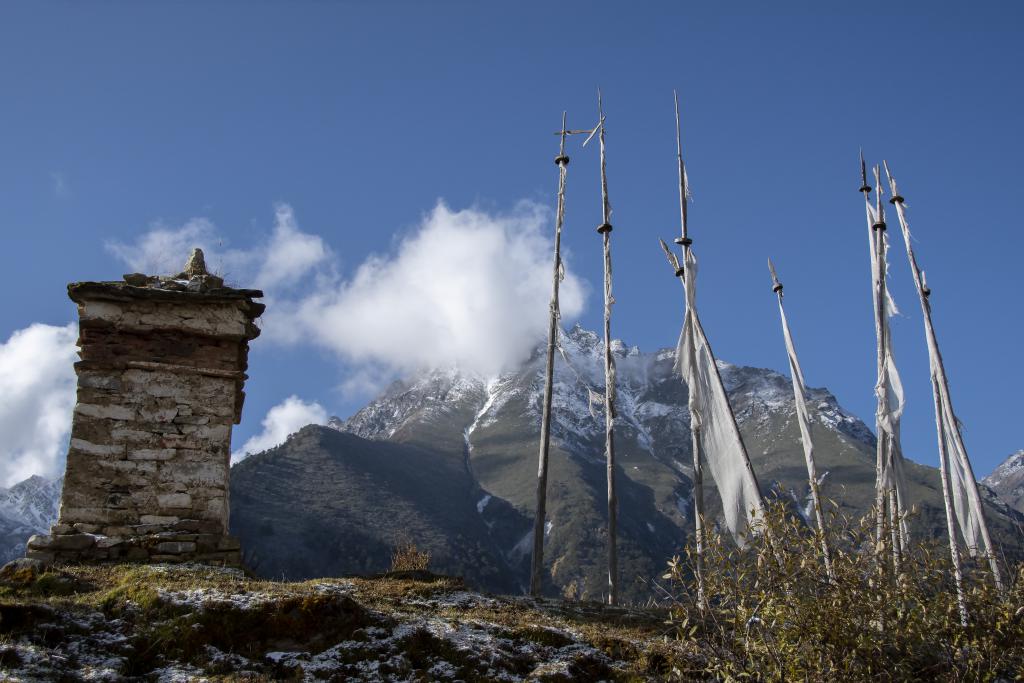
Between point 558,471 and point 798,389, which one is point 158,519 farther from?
point 558,471

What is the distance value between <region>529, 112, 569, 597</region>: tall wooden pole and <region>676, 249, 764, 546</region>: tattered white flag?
3.07 m

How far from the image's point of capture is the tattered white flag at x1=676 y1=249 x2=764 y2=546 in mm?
13711

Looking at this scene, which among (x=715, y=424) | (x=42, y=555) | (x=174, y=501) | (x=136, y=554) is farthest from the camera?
(x=715, y=424)

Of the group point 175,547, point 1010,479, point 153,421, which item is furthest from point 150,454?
point 1010,479

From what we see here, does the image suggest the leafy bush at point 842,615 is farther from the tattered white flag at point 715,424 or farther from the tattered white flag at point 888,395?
the tattered white flag at point 888,395

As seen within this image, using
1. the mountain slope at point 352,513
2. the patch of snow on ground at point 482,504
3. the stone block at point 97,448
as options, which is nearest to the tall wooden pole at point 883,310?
the stone block at point 97,448

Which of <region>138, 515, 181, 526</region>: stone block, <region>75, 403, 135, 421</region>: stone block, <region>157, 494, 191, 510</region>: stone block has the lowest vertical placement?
<region>138, 515, 181, 526</region>: stone block

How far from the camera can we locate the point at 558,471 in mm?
118938

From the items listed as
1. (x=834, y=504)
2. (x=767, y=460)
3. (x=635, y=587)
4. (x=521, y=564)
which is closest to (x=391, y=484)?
(x=521, y=564)

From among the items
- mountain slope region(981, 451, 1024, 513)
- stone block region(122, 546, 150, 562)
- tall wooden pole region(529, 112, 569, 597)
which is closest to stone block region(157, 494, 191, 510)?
stone block region(122, 546, 150, 562)

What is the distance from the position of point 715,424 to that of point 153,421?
8649 millimetres

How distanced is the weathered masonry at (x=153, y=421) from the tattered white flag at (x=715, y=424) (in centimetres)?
722

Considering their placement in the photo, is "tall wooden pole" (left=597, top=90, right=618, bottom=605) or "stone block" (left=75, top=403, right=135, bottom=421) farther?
"tall wooden pole" (left=597, top=90, right=618, bottom=605)

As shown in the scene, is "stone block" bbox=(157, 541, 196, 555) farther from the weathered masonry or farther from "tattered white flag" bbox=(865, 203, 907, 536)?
"tattered white flag" bbox=(865, 203, 907, 536)
